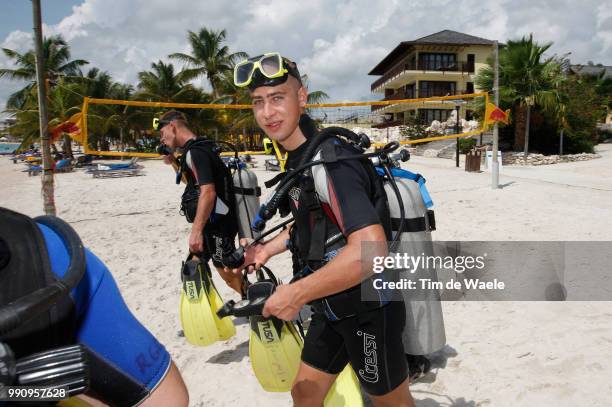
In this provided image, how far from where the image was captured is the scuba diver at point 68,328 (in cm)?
77

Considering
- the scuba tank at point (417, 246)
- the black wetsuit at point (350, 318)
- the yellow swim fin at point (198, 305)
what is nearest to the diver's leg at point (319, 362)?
the black wetsuit at point (350, 318)

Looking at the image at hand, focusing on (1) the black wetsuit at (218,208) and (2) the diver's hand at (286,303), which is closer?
(2) the diver's hand at (286,303)

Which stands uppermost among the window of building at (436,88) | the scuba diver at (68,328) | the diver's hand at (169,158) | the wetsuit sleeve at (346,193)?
the window of building at (436,88)

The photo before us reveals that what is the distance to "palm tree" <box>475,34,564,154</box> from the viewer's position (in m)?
22.6

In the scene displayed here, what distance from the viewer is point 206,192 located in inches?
141

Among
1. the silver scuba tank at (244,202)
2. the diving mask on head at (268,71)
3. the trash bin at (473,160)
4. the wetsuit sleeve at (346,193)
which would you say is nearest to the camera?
the wetsuit sleeve at (346,193)

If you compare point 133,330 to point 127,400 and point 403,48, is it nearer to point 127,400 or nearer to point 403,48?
point 127,400

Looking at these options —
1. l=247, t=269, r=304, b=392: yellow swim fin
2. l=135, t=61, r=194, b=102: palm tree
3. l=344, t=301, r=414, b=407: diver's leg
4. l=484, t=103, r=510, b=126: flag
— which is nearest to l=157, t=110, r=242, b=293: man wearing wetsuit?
l=247, t=269, r=304, b=392: yellow swim fin

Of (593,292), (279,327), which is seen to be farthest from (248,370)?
(593,292)

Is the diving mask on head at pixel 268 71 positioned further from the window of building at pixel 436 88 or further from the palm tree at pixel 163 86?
the window of building at pixel 436 88

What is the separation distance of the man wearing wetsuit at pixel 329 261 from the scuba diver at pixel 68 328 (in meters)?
0.53

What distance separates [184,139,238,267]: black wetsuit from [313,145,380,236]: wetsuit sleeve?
2295 millimetres

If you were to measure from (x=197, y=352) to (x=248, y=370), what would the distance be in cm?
64

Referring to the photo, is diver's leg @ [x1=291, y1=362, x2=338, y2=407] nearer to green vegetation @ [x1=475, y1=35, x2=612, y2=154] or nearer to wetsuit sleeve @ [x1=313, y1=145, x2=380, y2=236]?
wetsuit sleeve @ [x1=313, y1=145, x2=380, y2=236]
